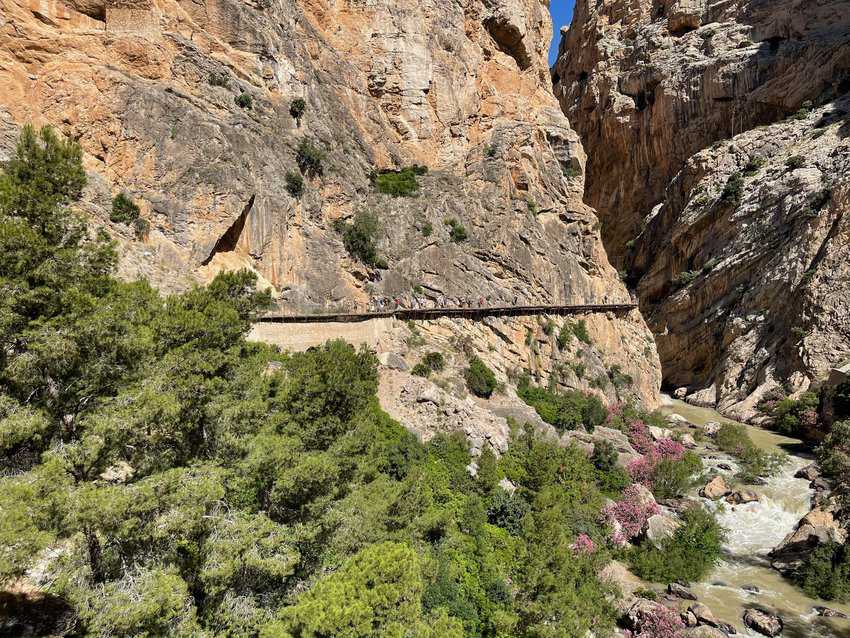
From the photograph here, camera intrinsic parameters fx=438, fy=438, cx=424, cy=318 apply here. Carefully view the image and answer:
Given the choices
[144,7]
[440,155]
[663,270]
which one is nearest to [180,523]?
[144,7]

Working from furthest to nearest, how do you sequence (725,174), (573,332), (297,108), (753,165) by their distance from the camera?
(725,174), (753,165), (573,332), (297,108)

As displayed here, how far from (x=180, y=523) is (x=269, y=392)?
6075 millimetres

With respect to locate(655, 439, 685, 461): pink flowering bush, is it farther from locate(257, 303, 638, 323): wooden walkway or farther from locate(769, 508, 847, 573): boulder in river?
locate(257, 303, 638, 323): wooden walkway

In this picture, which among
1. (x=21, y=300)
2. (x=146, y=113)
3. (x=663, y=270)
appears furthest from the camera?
(x=663, y=270)

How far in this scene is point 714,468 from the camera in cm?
2709

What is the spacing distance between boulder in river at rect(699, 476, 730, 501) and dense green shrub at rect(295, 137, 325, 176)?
29.8 m

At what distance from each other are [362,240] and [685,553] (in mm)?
23520

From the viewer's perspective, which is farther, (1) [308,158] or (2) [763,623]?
(1) [308,158]

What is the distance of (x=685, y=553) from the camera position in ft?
61.9

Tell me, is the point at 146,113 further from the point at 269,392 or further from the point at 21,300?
the point at 21,300

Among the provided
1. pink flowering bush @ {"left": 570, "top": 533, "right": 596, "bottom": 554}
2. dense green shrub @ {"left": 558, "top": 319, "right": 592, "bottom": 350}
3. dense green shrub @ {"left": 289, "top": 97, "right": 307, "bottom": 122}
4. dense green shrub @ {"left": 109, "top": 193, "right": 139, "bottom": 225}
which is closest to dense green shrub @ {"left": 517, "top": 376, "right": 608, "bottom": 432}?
dense green shrub @ {"left": 558, "top": 319, "right": 592, "bottom": 350}

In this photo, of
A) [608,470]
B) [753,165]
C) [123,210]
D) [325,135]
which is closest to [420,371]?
[608,470]

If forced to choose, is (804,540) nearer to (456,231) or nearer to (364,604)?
(364,604)

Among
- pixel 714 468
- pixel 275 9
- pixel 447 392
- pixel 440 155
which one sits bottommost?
pixel 714 468
